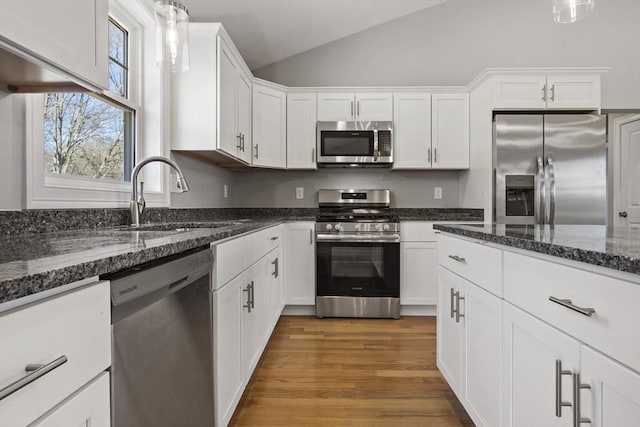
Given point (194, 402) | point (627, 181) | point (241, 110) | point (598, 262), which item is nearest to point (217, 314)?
point (194, 402)

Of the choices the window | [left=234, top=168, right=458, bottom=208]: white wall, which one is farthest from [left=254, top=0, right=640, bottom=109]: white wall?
the window

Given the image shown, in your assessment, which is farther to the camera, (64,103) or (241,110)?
(241,110)

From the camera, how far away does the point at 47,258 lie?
0.64 meters

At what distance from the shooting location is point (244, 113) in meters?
2.75

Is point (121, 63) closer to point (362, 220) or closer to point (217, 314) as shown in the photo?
point (217, 314)

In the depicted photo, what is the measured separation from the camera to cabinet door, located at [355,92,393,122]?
324 centimetres

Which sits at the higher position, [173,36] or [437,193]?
[173,36]

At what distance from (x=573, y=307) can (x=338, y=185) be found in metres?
2.90

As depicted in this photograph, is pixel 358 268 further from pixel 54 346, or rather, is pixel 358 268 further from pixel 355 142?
pixel 54 346

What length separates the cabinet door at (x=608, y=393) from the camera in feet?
2.05

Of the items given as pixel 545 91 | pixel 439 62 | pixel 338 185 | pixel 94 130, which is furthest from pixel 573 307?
pixel 439 62

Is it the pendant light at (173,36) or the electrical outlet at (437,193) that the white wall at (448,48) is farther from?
the pendant light at (173,36)

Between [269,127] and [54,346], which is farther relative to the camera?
[269,127]

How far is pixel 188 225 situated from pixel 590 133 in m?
3.21
